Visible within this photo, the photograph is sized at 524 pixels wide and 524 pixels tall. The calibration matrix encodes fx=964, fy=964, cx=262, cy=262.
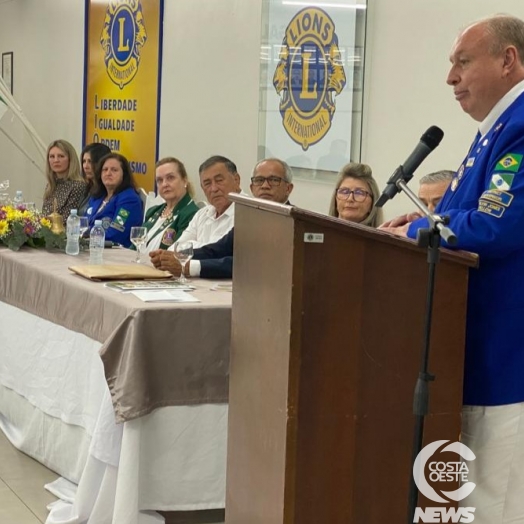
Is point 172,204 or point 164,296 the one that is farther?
point 172,204

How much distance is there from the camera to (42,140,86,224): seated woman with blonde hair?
6191 millimetres

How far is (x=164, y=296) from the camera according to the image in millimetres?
3250

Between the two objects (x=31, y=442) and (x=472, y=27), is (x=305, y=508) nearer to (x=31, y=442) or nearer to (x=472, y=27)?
(x=472, y=27)

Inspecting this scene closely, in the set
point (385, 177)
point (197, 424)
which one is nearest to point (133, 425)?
point (197, 424)

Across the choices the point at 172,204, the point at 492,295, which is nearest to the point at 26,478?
the point at 172,204

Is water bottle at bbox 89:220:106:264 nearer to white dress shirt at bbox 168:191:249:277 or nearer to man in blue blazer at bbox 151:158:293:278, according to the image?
white dress shirt at bbox 168:191:249:277

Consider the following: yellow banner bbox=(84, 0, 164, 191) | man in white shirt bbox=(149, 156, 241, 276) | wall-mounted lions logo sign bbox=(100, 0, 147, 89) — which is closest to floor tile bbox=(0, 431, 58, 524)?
man in white shirt bbox=(149, 156, 241, 276)

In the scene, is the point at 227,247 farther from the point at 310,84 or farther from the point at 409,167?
the point at 409,167

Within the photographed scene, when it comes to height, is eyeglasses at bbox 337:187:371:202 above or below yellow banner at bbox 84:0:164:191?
below

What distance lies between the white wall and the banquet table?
1278 millimetres

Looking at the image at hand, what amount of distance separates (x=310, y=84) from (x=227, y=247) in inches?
52.2

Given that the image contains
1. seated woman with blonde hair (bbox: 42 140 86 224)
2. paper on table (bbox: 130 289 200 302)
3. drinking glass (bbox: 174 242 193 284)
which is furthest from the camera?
seated woman with blonde hair (bbox: 42 140 86 224)

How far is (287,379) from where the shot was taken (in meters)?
2.03

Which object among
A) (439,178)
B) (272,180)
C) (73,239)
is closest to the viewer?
(439,178)
